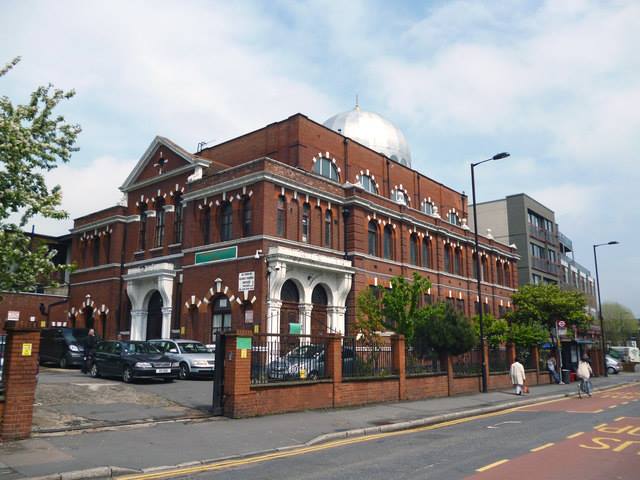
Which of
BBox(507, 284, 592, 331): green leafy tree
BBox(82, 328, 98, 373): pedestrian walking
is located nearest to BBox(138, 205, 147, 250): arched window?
BBox(82, 328, 98, 373): pedestrian walking

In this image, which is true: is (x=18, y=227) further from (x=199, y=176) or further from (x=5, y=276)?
(x=199, y=176)

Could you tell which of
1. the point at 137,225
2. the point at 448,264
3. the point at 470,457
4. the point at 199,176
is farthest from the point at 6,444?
the point at 448,264

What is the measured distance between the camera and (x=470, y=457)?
33.6 ft

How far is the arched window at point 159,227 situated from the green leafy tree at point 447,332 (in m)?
18.7

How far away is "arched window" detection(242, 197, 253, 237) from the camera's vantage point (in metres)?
29.2

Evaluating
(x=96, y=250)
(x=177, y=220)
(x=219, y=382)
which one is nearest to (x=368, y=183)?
(x=177, y=220)

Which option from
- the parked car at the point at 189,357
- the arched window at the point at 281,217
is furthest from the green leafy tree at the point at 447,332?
the arched window at the point at 281,217

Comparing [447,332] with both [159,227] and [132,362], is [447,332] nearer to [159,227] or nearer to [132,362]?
[132,362]

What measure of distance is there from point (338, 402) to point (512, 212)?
48.6 m

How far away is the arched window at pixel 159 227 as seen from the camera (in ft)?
117

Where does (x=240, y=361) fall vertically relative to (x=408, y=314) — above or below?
below

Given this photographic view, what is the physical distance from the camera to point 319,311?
30.4 metres

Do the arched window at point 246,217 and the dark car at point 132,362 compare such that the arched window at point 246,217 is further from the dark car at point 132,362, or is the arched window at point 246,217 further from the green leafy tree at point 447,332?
the green leafy tree at point 447,332

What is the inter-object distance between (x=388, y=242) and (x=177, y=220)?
1296 centimetres
